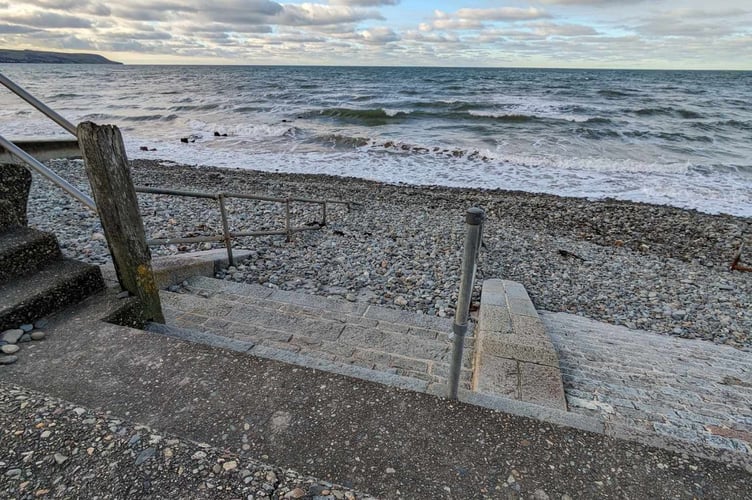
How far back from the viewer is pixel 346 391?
2262 millimetres

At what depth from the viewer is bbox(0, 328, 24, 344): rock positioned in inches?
94.3

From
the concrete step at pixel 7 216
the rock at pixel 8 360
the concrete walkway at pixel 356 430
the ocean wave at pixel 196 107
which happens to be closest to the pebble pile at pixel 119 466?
the concrete walkway at pixel 356 430

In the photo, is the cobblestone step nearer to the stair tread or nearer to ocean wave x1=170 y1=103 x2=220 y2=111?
the stair tread

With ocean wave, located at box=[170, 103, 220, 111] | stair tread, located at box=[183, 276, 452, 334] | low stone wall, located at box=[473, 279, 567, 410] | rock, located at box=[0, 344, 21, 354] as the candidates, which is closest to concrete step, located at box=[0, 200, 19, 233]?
rock, located at box=[0, 344, 21, 354]

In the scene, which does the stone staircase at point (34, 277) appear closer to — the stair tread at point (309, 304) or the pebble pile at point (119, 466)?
the pebble pile at point (119, 466)

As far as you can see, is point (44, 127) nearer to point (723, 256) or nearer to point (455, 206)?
point (455, 206)

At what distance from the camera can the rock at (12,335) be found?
240 cm

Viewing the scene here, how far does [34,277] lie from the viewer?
9.07 feet

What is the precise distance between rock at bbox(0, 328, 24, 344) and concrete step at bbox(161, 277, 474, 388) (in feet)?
3.59

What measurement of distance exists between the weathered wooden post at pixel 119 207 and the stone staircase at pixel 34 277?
0.27 m

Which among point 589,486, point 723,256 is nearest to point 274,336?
point 589,486

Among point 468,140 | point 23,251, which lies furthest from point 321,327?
point 468,140

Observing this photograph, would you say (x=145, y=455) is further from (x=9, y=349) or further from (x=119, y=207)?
(x=119, y=207)

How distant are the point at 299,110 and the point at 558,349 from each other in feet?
104
